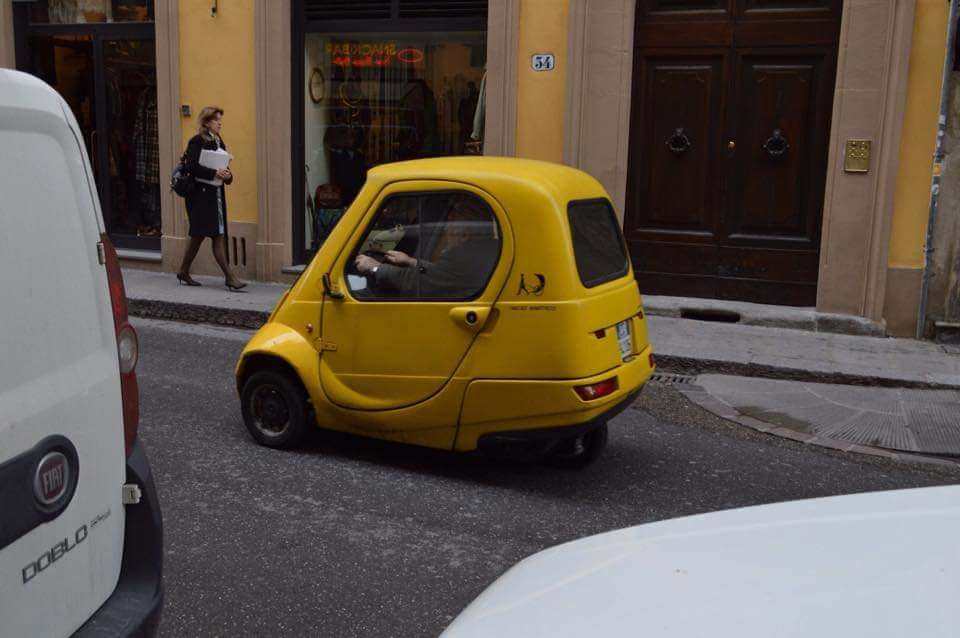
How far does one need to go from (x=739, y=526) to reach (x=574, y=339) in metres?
2.54

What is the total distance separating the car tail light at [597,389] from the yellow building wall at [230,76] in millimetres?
7711

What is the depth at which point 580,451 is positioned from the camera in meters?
5.50

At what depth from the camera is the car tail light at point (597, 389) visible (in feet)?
16.0

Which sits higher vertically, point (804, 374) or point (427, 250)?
point (427, 250)

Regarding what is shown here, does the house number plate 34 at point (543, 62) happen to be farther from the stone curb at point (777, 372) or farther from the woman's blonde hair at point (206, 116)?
the stone curb at point (777, 372)

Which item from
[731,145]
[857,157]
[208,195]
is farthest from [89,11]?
[857,157]

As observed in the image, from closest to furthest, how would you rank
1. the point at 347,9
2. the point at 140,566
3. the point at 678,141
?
the point at 140,566 → the point at 678,141 → the point at 347,9

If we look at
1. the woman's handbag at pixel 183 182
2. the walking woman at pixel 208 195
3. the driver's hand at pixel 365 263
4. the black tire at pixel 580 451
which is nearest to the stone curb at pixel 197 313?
the walking woman at pixel 208 195

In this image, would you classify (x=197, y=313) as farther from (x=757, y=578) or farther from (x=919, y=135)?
(x=757, y=578)

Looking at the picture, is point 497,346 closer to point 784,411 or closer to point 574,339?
point 574,339

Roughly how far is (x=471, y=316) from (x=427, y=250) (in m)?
0.47

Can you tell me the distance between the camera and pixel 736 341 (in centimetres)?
892

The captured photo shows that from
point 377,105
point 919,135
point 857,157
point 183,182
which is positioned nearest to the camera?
point 919,135

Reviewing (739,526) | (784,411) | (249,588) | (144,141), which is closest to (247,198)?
(144,141)
